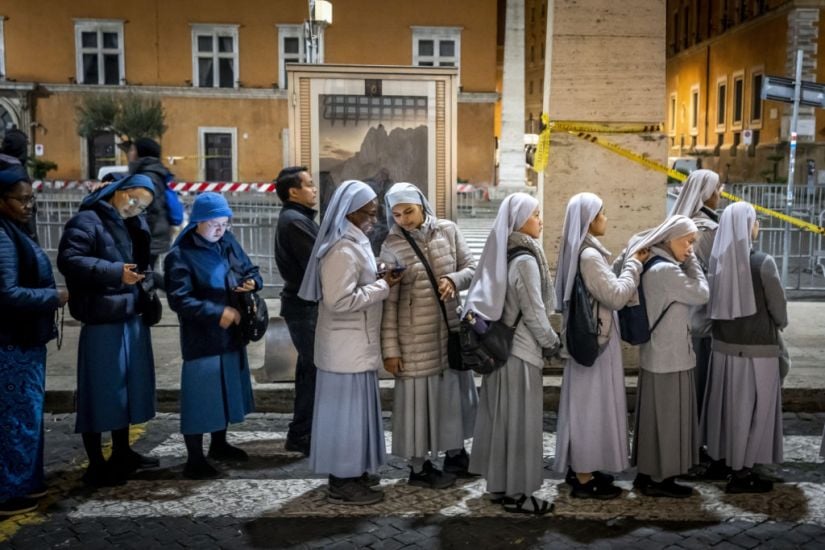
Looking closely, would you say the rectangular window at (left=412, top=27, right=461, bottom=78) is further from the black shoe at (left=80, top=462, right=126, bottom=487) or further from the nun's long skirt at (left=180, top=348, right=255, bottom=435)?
the black shoe at (left=80, top=462, right=126, bottom=487)

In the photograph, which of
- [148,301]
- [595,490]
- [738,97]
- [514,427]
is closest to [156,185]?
[148,301]

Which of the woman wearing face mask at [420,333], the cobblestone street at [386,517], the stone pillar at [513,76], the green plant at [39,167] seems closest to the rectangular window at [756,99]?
the stone pillar at [513,76]

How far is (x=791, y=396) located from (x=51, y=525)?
5521mm

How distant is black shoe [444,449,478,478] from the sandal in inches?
21.6

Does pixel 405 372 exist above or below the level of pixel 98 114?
below

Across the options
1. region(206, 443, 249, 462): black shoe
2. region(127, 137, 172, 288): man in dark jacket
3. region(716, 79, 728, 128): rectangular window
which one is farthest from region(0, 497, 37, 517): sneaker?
region(716, 79, 728, 128): rectangular window

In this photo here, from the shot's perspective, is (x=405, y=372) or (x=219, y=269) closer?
(x=405, y=372)

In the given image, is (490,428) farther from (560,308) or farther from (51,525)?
(51,525)

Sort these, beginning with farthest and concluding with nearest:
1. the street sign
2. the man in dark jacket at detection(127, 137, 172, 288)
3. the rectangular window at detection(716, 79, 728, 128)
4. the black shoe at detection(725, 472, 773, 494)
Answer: the rectangular window at detection(716, 79, 728, 128) → the street sign → the man in dark jacket at detection(127, 137, 172, 288) → the black shoe at detection(725, 472, 773, 494)

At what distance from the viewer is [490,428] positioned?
498cm

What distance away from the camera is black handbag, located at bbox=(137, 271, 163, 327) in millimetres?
5605

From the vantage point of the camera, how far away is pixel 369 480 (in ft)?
17.7

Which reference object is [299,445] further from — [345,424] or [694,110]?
[694,110]

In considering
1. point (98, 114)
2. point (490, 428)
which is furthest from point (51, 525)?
point (98, 114)
